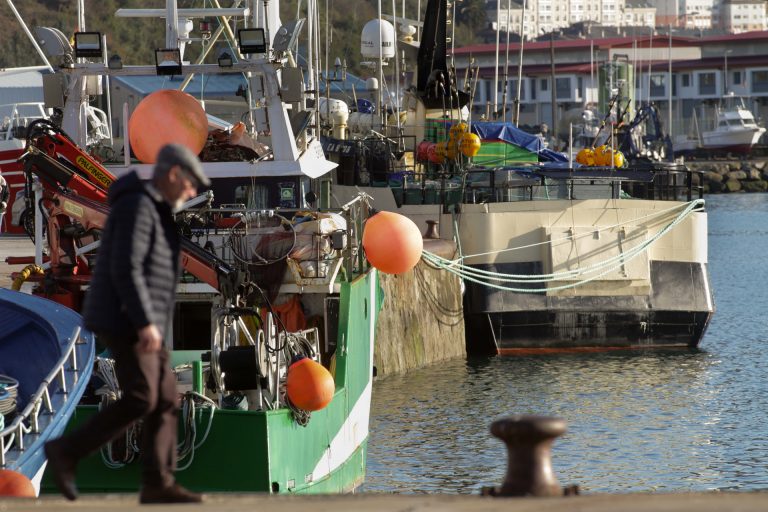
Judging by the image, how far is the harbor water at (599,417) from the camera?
55.1ft

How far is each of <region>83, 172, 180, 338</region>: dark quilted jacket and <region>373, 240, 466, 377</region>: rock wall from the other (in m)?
15.0

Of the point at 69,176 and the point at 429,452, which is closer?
the point at 69,176

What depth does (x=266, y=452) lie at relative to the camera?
11.2 metres

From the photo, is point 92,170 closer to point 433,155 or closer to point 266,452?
point 266,452

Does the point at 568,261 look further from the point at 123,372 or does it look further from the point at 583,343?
the point at 123,372

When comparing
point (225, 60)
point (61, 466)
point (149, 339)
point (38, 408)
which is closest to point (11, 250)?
point (225, 60)

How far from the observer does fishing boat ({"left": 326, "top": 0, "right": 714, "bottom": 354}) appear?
78.3 feet

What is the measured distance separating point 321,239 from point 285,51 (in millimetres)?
2528

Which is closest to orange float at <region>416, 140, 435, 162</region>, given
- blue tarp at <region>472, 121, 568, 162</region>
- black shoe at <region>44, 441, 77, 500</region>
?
blue tarp at <region>472, 121, 568, 162</region>

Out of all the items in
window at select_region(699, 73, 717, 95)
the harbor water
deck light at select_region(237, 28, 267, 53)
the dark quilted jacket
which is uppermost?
window at select_region(699, 73, 717, 95)

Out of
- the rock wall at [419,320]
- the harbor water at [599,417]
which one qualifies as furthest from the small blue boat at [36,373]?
the rock wall at [419,320]

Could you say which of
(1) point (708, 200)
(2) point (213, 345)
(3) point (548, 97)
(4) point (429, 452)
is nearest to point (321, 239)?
(2) point (213, 345)

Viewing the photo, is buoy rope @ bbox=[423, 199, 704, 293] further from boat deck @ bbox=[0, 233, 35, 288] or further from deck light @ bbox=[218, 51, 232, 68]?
deck light @ bbox=[218, 51, 232, 68]

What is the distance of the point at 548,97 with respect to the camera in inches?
4321
